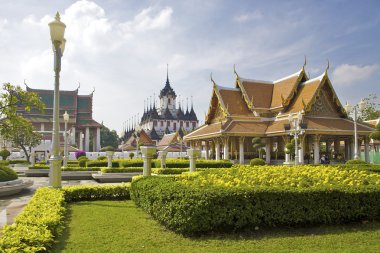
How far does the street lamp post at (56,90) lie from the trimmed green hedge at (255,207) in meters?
3.66

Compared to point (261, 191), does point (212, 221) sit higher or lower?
lower

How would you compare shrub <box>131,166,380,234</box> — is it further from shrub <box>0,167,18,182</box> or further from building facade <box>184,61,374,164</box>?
building facade <box>184,61,374,164</box>

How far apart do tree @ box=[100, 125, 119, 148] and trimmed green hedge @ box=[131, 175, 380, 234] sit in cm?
7797

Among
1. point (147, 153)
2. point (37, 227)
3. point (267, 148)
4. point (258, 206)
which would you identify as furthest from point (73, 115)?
point (258, 206)

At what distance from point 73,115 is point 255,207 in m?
55.3

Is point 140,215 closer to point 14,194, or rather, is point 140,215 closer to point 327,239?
point 327,239

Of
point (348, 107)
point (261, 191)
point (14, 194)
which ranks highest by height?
point (348, 107)

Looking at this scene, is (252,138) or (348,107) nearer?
(348,107)

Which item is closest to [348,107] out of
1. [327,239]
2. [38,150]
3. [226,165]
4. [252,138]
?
[226,165]

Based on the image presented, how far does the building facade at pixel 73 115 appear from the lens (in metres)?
56.4

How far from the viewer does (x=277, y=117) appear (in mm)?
28750

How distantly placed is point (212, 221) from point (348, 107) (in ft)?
57.0

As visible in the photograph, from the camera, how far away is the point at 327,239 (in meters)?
5.08

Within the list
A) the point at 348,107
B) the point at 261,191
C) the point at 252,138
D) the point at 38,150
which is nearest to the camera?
the point at 261,191
